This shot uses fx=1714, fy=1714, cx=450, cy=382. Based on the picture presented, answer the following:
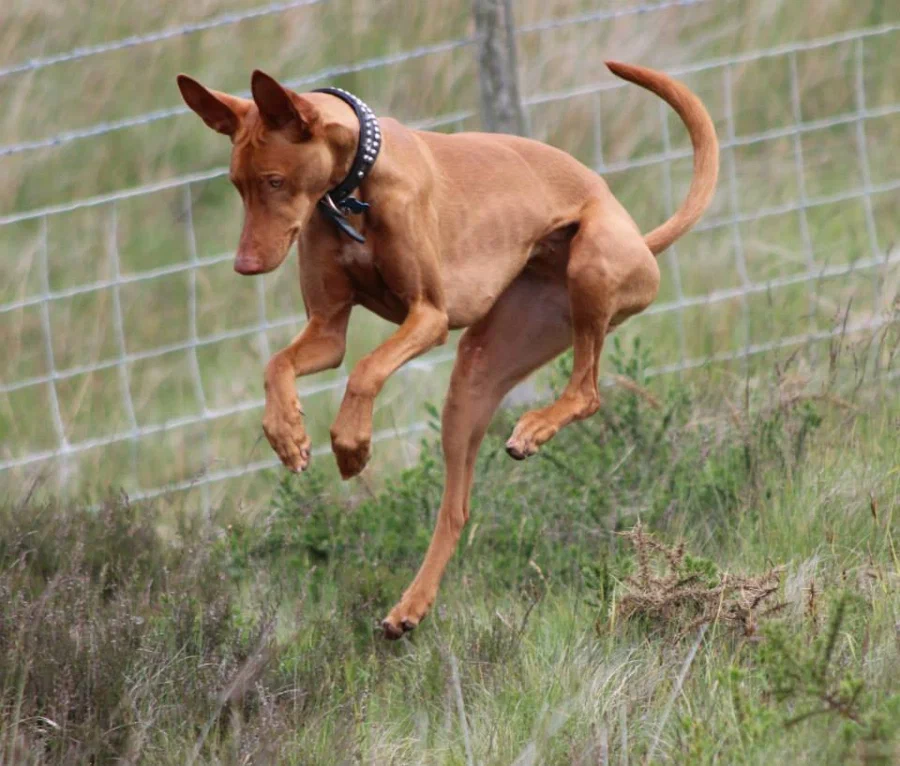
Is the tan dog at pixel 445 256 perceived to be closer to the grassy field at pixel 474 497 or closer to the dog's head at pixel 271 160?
the dog's head at pixel 271 160

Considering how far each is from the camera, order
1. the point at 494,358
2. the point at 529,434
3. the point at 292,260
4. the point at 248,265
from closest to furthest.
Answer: the point at 248,265
the point at 529,434
the point at 494,358
the point at 292,260

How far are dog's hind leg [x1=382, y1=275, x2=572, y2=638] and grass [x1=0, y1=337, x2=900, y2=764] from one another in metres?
0.42

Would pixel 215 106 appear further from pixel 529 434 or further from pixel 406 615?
pixel 406 615

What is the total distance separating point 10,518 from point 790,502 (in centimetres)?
237

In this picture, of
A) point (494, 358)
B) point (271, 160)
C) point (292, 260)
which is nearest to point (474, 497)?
point (494, 358)

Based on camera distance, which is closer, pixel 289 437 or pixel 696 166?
pixel 289 437

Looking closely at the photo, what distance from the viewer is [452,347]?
762 cm

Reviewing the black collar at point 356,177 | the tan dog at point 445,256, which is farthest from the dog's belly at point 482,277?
the black collar at point 356,177

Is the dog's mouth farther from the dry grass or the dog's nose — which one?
the dry grass

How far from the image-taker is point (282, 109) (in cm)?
370

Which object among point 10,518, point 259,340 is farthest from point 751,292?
point 10,518

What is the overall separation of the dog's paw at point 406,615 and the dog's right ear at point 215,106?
146 cm

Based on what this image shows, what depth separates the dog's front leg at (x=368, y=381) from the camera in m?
3.88

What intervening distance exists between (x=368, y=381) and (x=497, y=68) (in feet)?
9.03
